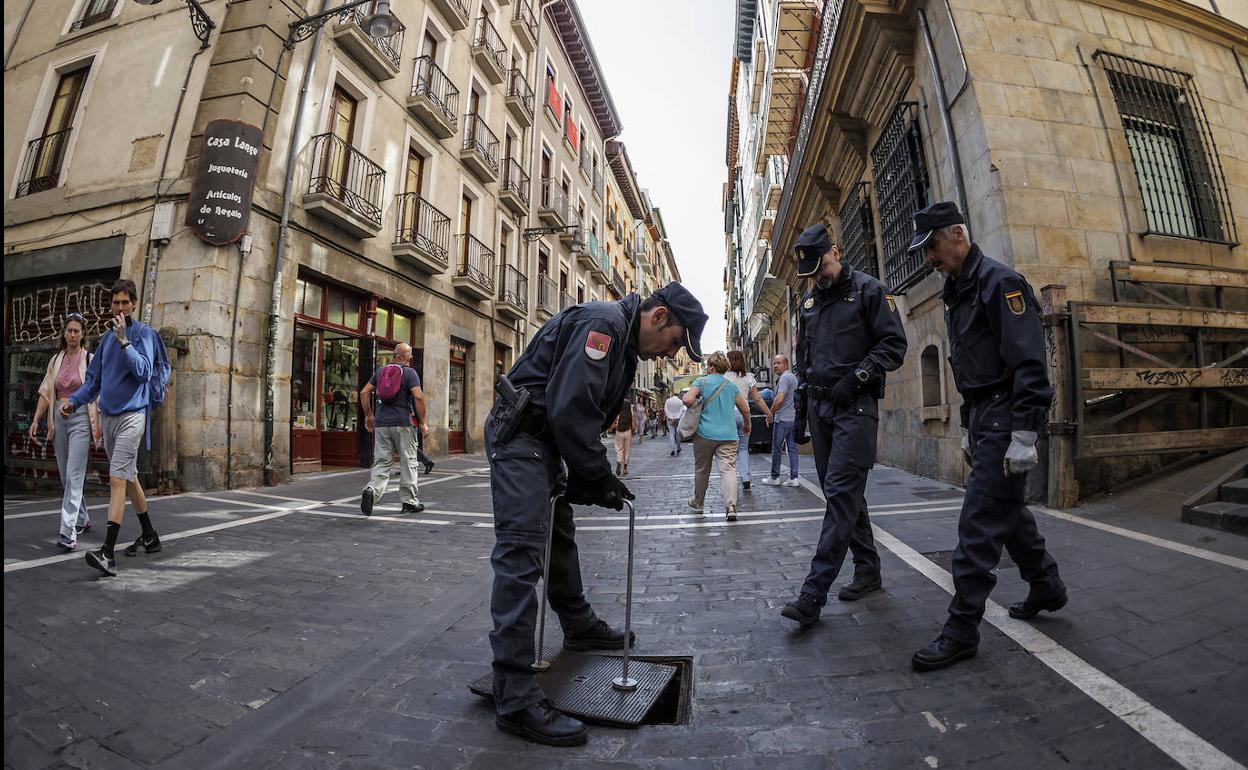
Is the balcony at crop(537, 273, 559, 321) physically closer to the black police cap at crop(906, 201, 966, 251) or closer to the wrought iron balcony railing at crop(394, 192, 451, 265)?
the wrought iron balcony railing at crop(394, 192, 451, 265)

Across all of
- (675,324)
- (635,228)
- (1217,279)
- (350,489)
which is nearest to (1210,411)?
(1217,279)

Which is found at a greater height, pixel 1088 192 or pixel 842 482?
pixel 1088 192

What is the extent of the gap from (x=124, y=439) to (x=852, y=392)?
5.06 meters

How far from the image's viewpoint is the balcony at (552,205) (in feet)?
68.9

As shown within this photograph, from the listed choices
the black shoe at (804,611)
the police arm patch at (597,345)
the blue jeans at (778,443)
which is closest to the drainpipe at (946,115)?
the blue jeans at (778,443)

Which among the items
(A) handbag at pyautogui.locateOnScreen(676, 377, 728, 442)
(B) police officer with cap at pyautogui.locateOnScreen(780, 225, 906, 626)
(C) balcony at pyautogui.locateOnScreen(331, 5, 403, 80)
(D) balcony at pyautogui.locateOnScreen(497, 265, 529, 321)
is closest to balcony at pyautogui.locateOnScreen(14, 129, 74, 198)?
(C) balcony at pyautogui.locateOnScreen(331, 5, 403, 80)

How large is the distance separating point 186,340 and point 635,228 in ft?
122

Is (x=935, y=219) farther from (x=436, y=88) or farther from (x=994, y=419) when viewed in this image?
(x=436, y=88)

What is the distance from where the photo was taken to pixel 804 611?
→ 10.8 ft

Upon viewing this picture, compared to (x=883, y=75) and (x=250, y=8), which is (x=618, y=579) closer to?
(x=883, y=75)

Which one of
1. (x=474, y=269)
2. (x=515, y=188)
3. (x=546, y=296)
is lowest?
(x=474, y=269)

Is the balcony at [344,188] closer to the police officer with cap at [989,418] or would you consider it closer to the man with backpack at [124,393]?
the man with backpack at [124,393]

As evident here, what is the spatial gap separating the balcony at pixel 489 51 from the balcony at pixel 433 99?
189 cm

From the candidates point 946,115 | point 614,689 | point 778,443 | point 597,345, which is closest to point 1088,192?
point 946,115
